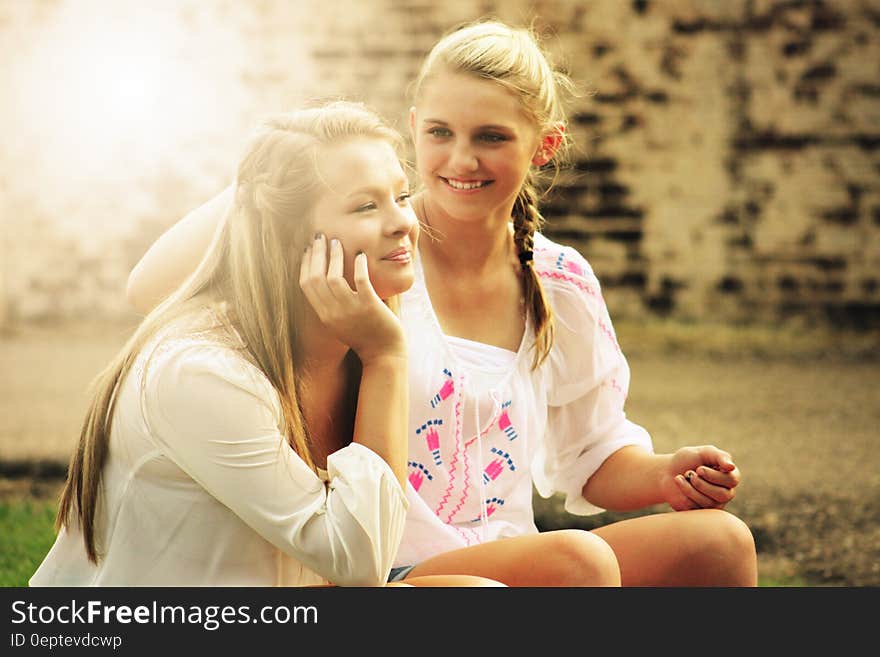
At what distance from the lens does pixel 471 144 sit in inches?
101

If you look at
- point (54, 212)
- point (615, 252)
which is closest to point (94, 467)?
point (615, 252)

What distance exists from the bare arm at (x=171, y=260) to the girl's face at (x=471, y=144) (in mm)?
461

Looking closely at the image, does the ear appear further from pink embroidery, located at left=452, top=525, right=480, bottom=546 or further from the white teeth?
pink embroidery, located at left=452, top=525, right=480, bottom=546

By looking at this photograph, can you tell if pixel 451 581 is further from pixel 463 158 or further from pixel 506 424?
pixel 463 158

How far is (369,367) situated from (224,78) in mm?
8201

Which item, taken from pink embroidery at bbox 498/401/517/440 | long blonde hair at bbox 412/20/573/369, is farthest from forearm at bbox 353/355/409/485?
long blonde hair at bbox 412/20/573/369

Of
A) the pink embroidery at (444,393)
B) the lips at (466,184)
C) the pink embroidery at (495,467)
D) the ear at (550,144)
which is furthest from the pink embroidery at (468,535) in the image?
the ear at (550,144)

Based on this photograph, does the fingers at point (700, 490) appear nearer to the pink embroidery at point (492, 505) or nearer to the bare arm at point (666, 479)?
the bare arm at point (666, 479)

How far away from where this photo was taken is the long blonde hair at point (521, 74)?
256cm

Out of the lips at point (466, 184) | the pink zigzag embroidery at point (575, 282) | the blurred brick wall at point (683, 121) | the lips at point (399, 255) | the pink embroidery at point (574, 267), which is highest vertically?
the blurred brick wall at point (683, 121)

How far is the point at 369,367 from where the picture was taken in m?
2.14

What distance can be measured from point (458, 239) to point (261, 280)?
655 mm

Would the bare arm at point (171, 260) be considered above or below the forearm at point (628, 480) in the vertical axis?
above
